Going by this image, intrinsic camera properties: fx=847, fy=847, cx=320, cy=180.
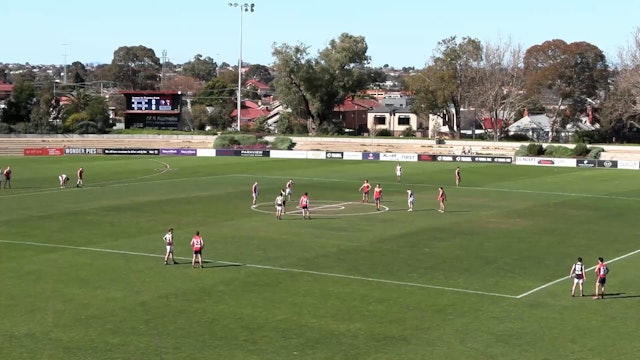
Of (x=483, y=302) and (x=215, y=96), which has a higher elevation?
(x=215, y=96)

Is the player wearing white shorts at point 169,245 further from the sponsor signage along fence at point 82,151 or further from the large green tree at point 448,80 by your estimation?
the large green tree at point 448,80

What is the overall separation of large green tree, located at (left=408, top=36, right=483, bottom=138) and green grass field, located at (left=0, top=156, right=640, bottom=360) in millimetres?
68162

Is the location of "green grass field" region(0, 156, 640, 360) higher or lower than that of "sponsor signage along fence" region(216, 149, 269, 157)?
lower

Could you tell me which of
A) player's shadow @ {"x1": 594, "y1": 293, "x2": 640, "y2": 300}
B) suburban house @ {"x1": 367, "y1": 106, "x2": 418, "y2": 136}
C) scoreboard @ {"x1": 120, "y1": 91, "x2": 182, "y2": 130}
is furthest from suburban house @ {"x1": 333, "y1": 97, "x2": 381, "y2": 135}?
player's shadow @ {"x1": 594, "y1": 293, "x2": 640, "y2": 300}

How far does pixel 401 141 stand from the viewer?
121 m

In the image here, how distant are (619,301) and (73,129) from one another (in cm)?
11367

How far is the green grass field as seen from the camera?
23.8 metres

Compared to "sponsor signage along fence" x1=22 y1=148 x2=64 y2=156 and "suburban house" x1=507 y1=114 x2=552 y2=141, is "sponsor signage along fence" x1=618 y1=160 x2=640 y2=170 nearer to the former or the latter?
"suburban house" x1=507 y1=114 x2=552 y2=141

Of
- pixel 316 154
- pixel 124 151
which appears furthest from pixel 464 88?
pixel 124 151

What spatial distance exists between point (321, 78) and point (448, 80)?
852 inches

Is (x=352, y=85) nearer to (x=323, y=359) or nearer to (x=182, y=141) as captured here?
(x=182, y=141)

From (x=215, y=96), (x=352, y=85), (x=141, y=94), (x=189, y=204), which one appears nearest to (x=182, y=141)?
(x=141, y=94)

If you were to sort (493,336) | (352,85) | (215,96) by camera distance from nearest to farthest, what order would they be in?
(493,336), (352,85), (215,96)

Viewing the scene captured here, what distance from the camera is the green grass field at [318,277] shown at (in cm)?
2378
